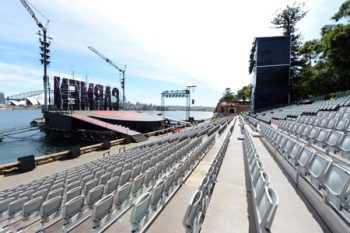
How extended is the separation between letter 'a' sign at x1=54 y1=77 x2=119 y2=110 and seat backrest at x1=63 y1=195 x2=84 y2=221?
45784 millimetres

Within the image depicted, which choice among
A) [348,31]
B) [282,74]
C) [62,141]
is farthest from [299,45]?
[62,141]

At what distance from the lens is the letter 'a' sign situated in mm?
45919

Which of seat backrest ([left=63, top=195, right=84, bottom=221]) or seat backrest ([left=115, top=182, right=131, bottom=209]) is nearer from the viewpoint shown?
seat backrest ([left=63, top=195, right=84, bottom=221])

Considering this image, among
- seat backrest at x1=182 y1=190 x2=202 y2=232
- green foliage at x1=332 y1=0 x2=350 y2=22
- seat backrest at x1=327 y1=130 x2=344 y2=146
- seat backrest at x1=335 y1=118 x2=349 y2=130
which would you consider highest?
green foliage at x1=332 y1=0 x2=350 y2=22

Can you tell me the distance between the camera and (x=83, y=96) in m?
53.0

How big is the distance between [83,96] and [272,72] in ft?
138

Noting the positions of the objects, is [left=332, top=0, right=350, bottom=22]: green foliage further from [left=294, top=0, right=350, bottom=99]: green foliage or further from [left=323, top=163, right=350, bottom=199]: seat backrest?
[left=323, top=163, right=350, bottom=199]: seat backrest

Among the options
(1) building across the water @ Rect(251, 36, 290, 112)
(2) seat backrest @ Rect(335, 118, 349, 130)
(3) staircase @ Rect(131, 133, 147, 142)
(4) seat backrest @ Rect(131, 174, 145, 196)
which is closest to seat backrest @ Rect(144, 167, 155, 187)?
(4) seat backrest @ Rect(131, 174, 145, 196)

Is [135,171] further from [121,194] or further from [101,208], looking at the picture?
[101,208]

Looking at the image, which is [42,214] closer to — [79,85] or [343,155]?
[343,155]

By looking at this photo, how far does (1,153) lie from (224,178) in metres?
35.0

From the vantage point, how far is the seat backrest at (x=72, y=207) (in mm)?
4887

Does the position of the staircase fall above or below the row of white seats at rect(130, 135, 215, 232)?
below

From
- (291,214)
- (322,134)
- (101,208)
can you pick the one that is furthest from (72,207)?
(322,134)
